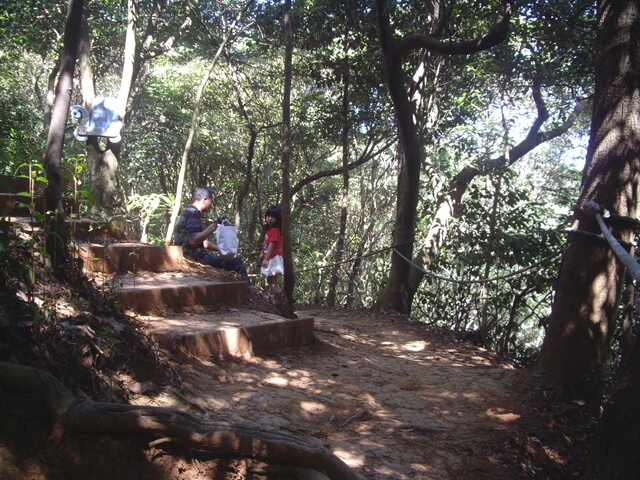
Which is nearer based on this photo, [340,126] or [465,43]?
[465,43]

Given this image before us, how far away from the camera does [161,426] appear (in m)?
1.85

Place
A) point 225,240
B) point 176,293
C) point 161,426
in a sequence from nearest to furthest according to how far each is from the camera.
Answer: point 161,426 < point 176,293 < point 225,240

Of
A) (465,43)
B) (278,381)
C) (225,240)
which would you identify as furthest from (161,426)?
(465,43)

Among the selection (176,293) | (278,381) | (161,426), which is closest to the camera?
(161,426)

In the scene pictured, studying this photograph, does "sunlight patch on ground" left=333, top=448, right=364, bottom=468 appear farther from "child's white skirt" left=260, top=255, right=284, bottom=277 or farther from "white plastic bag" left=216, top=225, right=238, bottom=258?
"child's white skirt" left=260, top=255, right=284, bottom=277

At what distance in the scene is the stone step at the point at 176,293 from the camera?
427 cm

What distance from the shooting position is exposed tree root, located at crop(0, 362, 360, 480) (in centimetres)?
177

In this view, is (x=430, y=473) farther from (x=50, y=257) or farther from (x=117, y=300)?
(x=50, y=257)

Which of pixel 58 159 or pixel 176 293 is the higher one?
pixel 58 159

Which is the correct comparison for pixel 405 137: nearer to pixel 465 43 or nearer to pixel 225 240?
pixel 465 43

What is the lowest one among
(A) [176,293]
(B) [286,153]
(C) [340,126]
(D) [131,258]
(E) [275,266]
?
(A) [176,293]

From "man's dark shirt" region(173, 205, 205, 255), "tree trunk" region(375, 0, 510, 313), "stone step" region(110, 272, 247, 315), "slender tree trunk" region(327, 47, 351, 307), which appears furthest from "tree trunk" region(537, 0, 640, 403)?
"slender tree trunk" region(327, 47, 351, 307)

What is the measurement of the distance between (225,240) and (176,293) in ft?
4.71

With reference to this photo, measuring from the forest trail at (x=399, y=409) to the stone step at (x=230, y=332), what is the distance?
11 centimetres
